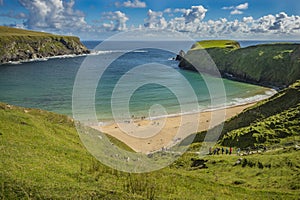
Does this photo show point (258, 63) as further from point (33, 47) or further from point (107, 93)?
point (33, 47)

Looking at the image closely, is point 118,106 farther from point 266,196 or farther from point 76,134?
point 266,196

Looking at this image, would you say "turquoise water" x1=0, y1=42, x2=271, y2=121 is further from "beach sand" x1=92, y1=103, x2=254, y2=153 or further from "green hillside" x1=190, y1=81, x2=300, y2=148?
"green hillside" x1=190, y1=81, x2=300, y2=148

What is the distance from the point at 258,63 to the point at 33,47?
123587 mm

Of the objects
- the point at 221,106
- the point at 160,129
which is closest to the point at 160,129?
the point at 160,129

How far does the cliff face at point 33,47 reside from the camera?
135 metres

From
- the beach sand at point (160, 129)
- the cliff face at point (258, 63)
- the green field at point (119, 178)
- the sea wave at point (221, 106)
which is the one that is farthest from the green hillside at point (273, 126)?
the cliff face at point (258, 63)

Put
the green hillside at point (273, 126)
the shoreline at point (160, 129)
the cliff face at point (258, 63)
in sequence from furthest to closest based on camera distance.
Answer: the cliff face at point (258, 63)
the shoreline at point (160, 129)
the green hillside at point (273, 126)

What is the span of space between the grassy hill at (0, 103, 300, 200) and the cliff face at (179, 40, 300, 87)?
210ft

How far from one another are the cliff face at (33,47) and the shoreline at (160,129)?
109 m

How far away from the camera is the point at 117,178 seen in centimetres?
1327

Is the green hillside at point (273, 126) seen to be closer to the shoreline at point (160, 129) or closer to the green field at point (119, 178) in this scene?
the green field at point (119, 178)

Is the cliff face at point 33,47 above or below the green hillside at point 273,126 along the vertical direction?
above

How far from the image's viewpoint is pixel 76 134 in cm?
2389

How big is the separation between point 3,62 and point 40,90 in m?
74.0
